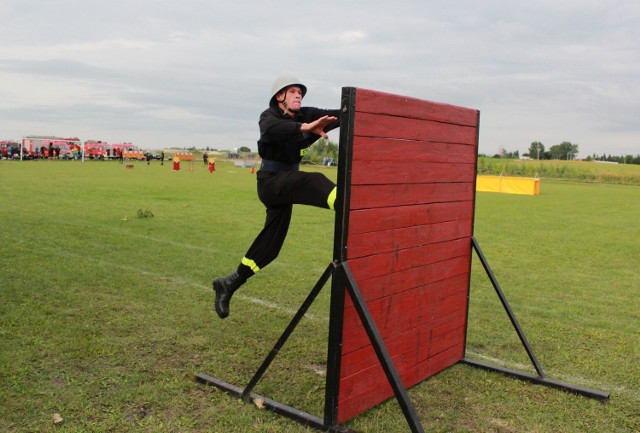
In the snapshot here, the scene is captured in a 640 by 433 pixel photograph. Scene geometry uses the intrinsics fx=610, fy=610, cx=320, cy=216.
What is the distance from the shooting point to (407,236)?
14.1ft

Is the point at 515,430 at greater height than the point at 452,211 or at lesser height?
lesser

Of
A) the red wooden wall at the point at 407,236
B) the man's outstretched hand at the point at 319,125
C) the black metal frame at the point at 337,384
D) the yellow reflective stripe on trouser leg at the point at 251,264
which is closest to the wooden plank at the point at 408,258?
the red wooden wall at the point at 407,236

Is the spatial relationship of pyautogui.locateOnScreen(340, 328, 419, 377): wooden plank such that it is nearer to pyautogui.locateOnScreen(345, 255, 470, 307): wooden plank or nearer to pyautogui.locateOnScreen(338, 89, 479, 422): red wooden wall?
pyautogui.locateOnScreen(338, 89, 479, 422): red wooden wall

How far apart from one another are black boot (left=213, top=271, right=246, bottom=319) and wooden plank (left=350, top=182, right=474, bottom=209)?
1.64 meters

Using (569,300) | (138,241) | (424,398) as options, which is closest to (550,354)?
(424,398)

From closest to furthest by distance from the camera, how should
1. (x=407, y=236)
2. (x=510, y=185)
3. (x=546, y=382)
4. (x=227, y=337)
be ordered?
(x=407, y=236)
(x=546, y=382)
(x=227, y=337)
(x=510, y=185)

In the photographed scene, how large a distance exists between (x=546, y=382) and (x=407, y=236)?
161cm

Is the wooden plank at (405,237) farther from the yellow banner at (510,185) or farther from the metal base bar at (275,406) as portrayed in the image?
the yellow banner at (510,185)

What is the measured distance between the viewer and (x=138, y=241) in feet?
34.3

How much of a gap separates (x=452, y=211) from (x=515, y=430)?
5.71 feet

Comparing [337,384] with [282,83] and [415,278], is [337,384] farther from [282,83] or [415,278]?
[282,83]

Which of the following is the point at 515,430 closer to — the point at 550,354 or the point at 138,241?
the point at 550,354

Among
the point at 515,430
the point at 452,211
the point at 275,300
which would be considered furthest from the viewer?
the point at 275,300

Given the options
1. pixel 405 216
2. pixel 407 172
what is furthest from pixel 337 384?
pixel 407 172
